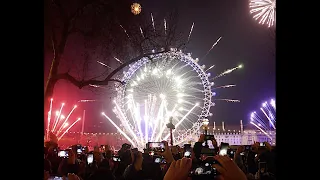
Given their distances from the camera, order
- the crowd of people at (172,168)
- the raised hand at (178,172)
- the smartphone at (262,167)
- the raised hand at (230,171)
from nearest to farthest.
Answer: the raised hand at (230,171) < the crowd of people at (172,168) < the raised hand at (178,172) < the smartphone at (262,167)

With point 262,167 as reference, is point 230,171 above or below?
above

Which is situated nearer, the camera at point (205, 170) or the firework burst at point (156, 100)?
the camera at point (205, 170)

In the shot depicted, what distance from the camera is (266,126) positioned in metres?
41.6

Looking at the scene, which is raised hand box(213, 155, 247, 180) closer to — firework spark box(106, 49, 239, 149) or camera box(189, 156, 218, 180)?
camera box(189, 156, 218, 180)

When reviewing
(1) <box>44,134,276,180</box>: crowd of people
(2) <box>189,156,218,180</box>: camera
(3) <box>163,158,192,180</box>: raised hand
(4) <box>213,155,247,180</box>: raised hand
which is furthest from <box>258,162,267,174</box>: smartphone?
(4) <box>213,155,247,180</box>: raised hand

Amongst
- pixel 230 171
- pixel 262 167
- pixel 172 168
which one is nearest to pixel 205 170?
pixel 172 168

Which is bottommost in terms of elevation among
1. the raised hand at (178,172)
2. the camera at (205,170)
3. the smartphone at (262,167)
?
the smartphone at (262,167)

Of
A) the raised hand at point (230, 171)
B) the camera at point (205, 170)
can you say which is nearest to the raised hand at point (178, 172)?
the raised hand at point (230, 171)

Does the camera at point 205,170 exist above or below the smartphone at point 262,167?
above

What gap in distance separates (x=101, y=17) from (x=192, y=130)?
1308 cm

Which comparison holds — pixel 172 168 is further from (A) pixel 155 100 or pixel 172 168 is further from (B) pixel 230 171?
(A) pixel 155 100

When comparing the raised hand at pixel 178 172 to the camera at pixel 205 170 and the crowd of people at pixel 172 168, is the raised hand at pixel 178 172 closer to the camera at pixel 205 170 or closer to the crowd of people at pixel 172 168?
the crowd of people at pixel 172 168
